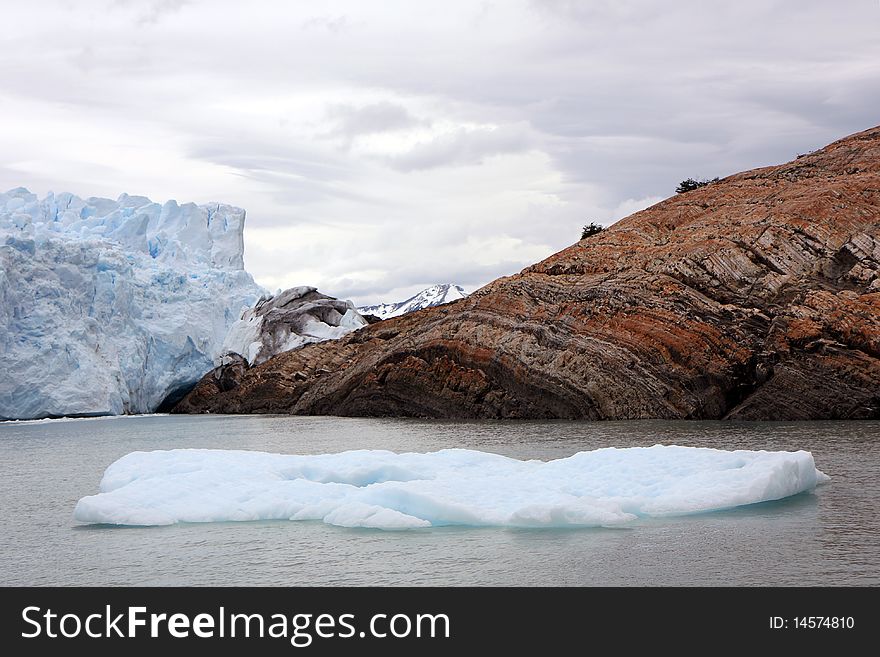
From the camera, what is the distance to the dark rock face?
117ft

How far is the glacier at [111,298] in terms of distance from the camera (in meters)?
47.8

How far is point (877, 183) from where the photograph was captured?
139ft

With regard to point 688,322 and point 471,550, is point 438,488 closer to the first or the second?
point 471,550

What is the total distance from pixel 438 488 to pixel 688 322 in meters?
27.0

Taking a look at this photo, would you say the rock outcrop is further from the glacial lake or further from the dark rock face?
the glacial lake

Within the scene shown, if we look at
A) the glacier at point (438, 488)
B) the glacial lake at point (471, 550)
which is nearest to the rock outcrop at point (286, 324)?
the glacial lake at point (471, 550)

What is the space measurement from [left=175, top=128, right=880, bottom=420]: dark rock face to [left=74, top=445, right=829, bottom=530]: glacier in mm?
21257

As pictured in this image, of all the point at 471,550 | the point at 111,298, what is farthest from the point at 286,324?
the point at 471,550

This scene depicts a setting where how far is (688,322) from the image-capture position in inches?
1528

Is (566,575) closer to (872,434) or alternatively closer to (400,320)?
(872,434)

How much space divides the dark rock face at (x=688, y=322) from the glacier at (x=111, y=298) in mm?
12504

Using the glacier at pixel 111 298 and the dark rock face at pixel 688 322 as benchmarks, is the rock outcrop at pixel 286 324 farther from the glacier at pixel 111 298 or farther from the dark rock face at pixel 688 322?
the dark rock face at pixel 688 322
